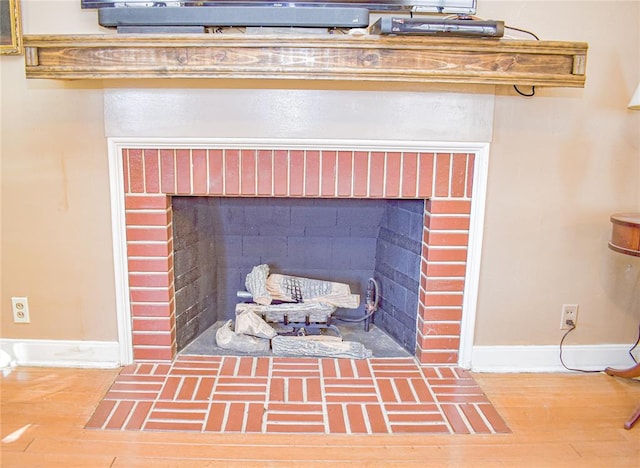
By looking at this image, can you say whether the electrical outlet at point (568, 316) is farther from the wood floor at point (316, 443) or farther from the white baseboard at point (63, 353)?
the white baseboard at point (63, 353)

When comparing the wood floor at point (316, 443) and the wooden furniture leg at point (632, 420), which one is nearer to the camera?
the wood floor at point (316, 443)

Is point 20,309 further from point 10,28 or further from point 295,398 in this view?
point 295,398

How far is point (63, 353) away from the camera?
2088mm

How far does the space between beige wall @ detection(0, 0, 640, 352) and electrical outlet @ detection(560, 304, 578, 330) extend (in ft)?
0.09

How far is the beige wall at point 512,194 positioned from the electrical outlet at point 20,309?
1.0 inches

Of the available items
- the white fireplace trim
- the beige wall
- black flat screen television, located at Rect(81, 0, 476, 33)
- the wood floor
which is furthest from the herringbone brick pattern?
black flat screen television, located at Rect(81, 0, 476, 33)

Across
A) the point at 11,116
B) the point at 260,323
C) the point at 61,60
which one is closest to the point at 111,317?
the point at 260,323

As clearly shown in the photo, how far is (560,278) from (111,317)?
1858 mm

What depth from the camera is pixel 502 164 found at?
1967 mm

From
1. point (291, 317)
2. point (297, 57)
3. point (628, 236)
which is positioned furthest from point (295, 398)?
point (628, 236)

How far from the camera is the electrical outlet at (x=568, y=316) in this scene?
6.90ft

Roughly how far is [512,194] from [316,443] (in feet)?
3.93

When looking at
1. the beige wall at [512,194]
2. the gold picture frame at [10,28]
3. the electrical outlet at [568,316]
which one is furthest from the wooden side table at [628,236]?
the gold picture frame at [10,28]

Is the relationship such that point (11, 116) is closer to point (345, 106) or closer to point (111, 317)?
point (111, 317)
